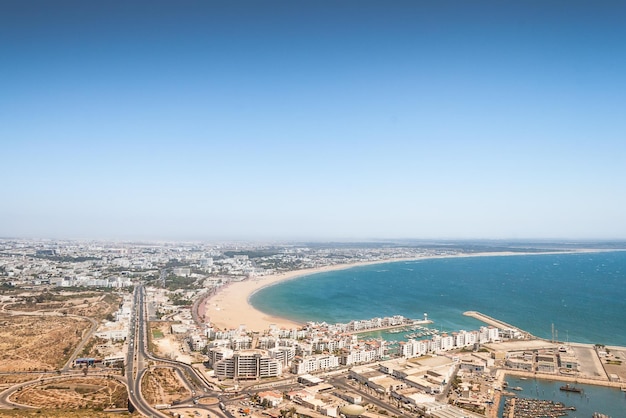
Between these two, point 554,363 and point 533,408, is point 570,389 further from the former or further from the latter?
point 533,408

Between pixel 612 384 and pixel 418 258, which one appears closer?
pixel 612 384

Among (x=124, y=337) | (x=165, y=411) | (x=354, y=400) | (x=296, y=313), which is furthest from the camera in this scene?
(x=296, y=313)

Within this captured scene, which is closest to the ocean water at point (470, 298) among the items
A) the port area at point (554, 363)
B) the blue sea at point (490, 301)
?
the blue sea at point (490, 301)

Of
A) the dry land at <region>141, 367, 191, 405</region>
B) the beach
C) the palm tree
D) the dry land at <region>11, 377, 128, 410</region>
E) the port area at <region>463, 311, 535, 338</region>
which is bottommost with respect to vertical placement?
the dry land at <region>11, 377, 128, 410</region>

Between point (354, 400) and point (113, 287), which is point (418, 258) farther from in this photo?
point (354, 400)

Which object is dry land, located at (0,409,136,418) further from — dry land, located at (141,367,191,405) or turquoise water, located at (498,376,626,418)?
turquoise water, located at (498,376,626,418)

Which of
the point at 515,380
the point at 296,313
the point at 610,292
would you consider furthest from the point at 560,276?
the point at 515,380

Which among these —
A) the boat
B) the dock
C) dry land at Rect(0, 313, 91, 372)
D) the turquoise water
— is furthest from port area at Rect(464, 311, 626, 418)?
dry land at Rect(0, 313, 91, 372)

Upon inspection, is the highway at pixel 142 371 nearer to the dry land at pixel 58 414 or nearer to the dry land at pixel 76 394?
the dry land at pixel 76 394

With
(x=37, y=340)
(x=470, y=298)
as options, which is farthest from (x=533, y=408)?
(x=470, y=298)
